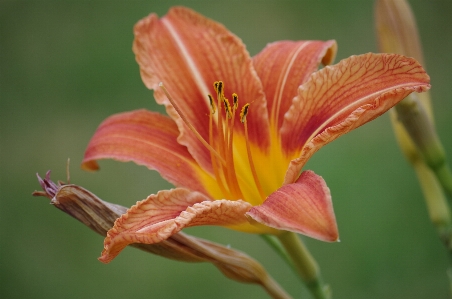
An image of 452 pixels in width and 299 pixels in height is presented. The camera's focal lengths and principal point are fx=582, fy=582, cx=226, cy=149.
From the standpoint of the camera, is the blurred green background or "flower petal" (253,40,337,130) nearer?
"flower petal" (253,40,337,130)

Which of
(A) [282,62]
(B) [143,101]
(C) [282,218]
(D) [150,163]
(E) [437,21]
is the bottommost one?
(C) [282,218]

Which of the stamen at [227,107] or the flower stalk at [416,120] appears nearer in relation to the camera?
the stamen at [227,107]

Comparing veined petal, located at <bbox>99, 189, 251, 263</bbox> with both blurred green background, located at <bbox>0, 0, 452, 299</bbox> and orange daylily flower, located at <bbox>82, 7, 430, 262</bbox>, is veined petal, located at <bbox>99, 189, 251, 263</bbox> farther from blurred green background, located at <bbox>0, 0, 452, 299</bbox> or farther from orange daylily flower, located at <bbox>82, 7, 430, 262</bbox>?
blurred green background, located at <bbox>0, 0, 452, 299</bbox>

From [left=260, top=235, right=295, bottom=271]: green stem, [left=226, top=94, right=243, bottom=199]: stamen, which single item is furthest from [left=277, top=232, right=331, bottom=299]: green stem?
[left=226, top=94, right=243, bottom=199]: stamen

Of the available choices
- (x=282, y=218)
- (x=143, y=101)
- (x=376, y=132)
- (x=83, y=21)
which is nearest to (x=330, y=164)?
(x=376, y=132)

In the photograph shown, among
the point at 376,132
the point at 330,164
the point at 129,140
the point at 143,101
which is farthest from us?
the point at 143,101

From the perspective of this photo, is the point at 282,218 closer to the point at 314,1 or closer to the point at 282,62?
the point at 282,62

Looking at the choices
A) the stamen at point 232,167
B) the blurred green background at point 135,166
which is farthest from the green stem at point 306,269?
the blurred green background at point 135,166

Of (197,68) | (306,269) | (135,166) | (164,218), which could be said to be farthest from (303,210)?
(135,166)

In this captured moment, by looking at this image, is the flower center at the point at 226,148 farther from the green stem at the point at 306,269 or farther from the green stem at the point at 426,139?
the green stem at the point at 426,139
